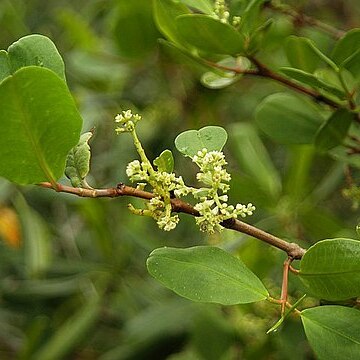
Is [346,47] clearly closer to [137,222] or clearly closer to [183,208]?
[183,208]

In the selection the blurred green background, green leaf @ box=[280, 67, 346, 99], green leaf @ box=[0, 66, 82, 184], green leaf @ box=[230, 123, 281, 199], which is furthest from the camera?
green leaf @ box=[230, 123, 281, 199]

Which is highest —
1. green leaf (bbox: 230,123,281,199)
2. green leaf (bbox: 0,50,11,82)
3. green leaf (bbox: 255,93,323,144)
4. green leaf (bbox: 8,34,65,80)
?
green leaf (bbox: 8,34,65,80)

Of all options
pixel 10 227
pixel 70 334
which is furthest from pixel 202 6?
pixel 10 227

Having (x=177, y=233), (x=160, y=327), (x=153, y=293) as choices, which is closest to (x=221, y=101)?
(x=177, y=233)

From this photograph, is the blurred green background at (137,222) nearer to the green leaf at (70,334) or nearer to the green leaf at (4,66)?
the green leaf at (70,334)

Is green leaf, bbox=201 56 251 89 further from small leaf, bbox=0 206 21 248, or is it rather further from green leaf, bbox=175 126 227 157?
small leaf, bbox=0 206 21 248

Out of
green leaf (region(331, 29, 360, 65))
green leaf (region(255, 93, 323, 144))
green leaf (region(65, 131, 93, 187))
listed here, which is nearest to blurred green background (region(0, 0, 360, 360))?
green leaf (region(255, 93, 323, 144))
